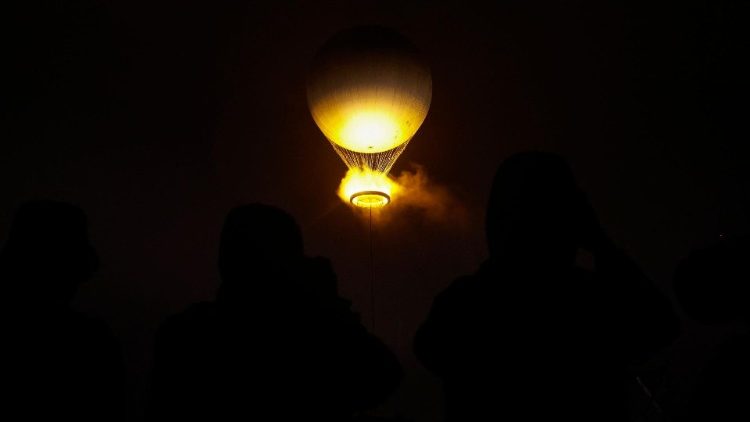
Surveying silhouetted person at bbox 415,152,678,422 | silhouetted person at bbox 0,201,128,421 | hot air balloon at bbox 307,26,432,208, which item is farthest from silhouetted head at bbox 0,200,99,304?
hot air balloon at bbox 307,26,432,208

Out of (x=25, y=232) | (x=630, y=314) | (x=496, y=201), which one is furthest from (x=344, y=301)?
(x=25, y=232)

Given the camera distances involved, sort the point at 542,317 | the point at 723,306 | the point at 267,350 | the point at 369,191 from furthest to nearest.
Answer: the point at 369,191 < the point at 267,350 < the point at 542,317 < the point at 723,306

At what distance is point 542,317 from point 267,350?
0.68 metres

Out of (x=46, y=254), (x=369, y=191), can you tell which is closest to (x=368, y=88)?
(x=369, y=191)

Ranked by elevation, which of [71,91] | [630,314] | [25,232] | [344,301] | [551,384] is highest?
[71,91]

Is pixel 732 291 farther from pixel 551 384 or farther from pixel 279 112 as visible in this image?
pixel 279 112

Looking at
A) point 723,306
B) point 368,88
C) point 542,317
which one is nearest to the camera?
point 723,306

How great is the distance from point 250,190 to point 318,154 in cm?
78

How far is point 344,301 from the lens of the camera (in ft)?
Result: 5.48

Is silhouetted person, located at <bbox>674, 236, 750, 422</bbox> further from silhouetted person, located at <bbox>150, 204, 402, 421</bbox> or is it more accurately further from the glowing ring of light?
the glowing ring of light

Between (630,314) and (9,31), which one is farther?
(9,31)

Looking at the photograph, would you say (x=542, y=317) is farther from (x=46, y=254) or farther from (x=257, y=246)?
(x=46, y=254)

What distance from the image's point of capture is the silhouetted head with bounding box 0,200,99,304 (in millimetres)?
1688

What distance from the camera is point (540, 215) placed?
1.39 m
